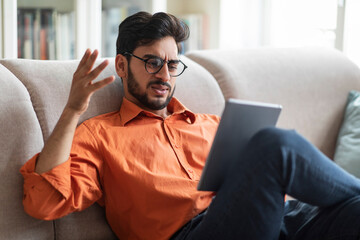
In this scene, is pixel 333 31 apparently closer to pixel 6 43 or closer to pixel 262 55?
pixel 262 55

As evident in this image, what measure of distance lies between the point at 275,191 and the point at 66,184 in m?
0.56

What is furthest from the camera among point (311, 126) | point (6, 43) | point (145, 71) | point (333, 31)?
point (333, 31)

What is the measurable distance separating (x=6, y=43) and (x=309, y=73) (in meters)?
1.48

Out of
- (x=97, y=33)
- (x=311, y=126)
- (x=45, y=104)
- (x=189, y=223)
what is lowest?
(x=189, y=223)

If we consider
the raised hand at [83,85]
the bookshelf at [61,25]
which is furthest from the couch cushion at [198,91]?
the bookshelf at [61,25]

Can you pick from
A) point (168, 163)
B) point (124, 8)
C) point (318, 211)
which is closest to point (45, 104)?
point (168, 163)

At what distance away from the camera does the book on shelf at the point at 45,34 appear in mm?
2631

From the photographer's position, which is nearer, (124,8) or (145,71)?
(145,71)

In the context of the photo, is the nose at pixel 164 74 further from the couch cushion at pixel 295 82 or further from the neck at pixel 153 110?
the couch cushion at pixel 295 82

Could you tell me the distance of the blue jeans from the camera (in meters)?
1.20

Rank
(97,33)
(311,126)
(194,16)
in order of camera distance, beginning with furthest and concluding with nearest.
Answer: (194,16), (97,33), (311,126)

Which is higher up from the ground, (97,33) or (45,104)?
(97,33)

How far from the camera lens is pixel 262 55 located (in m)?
2.20

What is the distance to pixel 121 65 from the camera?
5.57 ft
